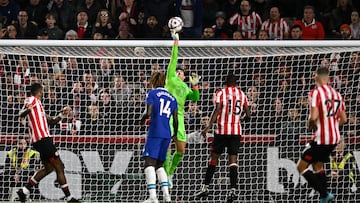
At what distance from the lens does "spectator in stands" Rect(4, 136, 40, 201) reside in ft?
61.0

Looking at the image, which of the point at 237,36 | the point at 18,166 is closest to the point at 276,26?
the point at 237,36

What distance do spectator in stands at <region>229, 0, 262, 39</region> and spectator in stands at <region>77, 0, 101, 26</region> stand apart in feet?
8.26

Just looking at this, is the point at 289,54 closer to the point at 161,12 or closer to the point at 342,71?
the point at 342,71

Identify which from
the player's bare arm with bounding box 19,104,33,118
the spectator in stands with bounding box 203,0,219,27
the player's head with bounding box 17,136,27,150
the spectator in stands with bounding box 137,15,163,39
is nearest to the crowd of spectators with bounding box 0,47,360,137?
the player's head with bounding box 17,136,27,150

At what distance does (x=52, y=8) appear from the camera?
21812 mm

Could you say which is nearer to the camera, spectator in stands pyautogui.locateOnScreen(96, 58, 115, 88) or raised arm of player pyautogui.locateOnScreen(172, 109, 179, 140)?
raised arm of player pyautogui.locateOnScreen(172, 109, 179, 140)

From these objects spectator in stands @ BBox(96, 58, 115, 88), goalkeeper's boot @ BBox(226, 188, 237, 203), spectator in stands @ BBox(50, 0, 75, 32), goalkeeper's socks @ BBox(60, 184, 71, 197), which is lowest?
goalkeeper's boot @ BBox(226, 188, 237, 203)

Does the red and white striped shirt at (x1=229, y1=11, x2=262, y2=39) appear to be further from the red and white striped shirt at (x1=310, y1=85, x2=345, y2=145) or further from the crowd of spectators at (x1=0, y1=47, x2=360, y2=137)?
the red and white striped shirt at (x1=310, y1=85, x2=345, y2=145)

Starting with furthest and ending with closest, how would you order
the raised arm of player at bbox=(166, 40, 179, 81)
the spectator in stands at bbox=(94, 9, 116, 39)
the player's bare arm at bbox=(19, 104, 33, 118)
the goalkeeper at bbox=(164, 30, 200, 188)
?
the spectator in stands at bbox=(94, 9, 116, 39) → the goalkeeper at bbox=(164, 30, 200, 188) → the player's bare arm at bbox=(19, 104, 33, 118) → the raised arm of player at bbox=(166, 40, 179, 81)

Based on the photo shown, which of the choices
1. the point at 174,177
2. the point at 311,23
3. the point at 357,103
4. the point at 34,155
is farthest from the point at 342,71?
the point at 34,155

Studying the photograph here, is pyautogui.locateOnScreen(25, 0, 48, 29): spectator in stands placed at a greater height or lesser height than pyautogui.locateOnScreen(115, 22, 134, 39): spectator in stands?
greater

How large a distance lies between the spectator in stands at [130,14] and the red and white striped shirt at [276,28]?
7.73 feet

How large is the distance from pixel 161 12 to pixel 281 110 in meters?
3.55

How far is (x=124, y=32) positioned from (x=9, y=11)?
2633 millimetres
